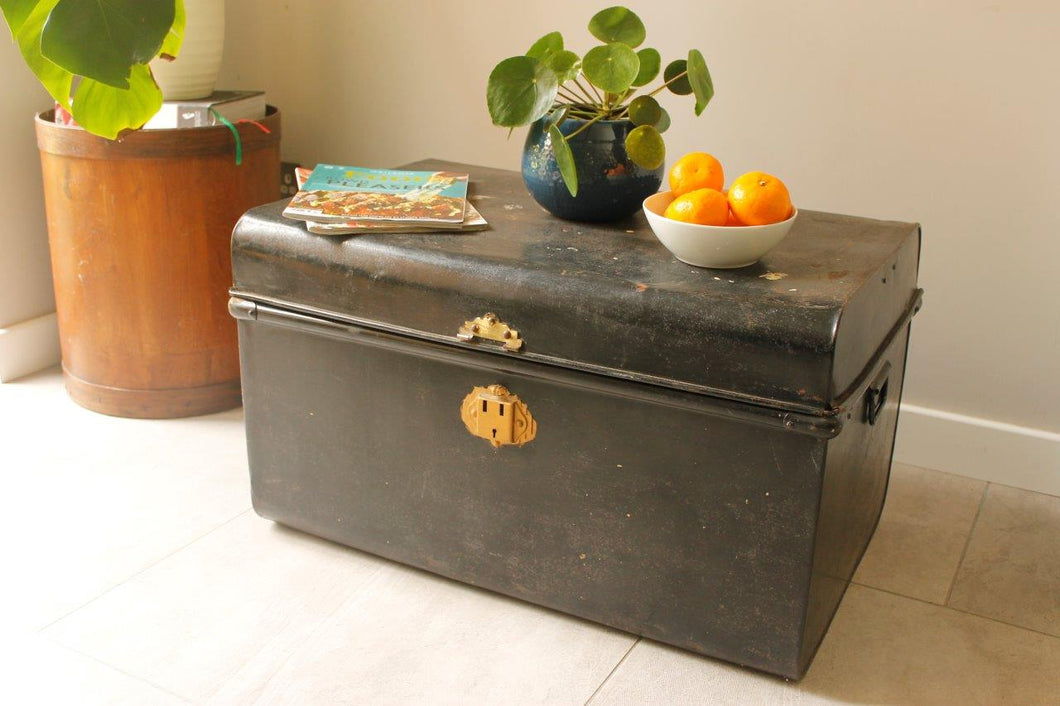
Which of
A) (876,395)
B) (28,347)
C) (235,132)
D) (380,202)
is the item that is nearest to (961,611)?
(876,395)

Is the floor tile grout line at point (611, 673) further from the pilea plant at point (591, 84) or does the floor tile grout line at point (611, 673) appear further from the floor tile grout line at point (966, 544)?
the pilea plant at point (591, 84)

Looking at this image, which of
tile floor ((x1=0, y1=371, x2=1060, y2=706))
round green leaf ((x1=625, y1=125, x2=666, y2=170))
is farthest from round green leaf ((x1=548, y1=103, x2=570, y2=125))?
tile floor ((x1=0, y1=371, x2=1060, y2=706))

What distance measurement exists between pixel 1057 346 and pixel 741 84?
2.29 ft

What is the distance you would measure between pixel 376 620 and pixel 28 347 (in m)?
1.24

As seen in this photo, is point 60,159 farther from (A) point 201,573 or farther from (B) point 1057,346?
(B) point 1057,346

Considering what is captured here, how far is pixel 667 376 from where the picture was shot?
128 cm

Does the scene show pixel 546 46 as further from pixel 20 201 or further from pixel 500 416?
pixel 20 201

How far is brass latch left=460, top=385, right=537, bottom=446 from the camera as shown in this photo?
140 centimetres

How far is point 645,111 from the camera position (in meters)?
1.45

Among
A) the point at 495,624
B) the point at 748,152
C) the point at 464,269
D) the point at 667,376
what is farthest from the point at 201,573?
the point at 748,152

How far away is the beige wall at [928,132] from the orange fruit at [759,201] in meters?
0.61

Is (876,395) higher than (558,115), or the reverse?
(558,115)

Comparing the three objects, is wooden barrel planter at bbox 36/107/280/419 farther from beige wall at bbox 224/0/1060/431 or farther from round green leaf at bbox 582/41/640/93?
round green leaf at bbox 582/41/640/93

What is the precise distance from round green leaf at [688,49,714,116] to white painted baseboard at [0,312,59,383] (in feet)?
5.18
